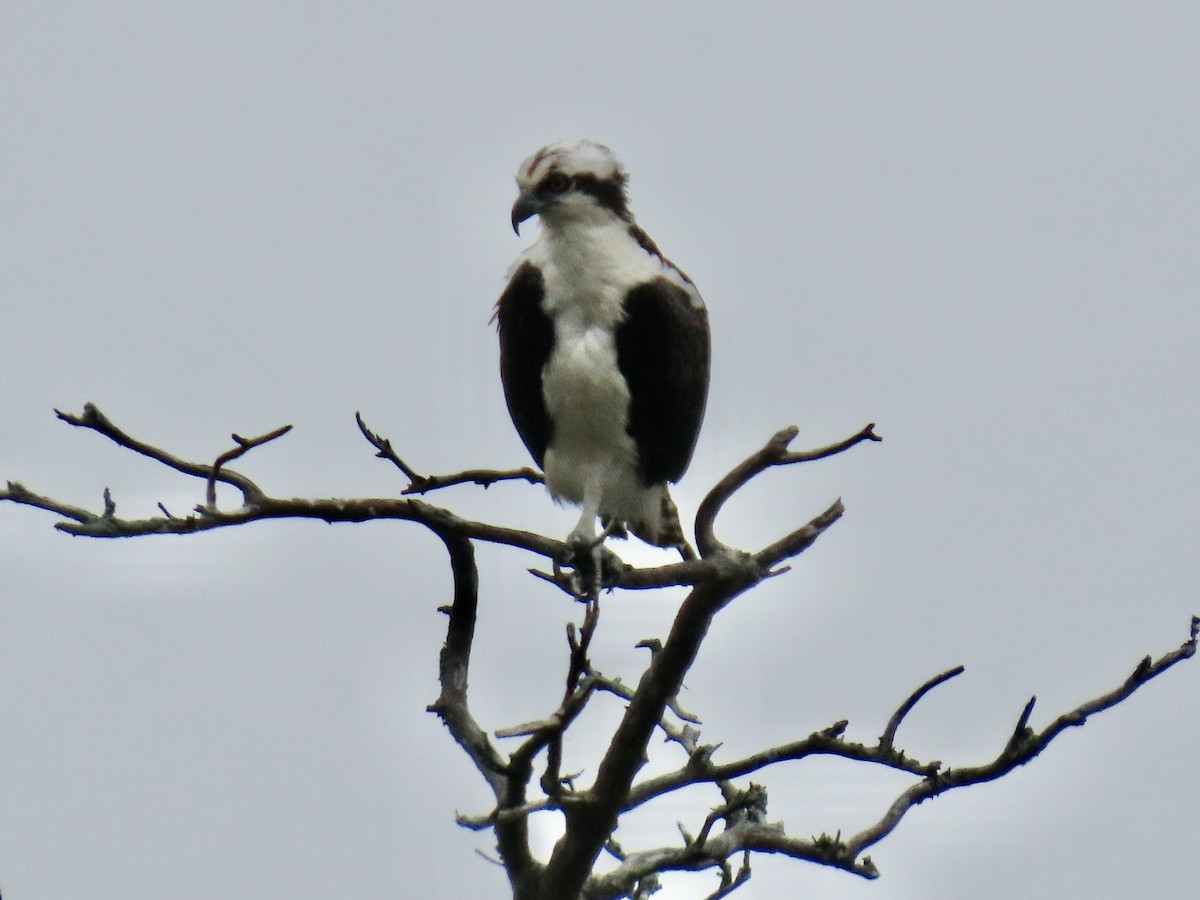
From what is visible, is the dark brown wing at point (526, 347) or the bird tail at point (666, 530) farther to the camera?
the bird tail at point (666, 530)

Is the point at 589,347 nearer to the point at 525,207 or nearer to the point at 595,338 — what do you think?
the point at 595,338

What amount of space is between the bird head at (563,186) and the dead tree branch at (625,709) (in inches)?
45.7

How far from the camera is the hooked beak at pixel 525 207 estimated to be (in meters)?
5.59

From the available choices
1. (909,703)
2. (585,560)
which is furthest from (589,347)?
(909,703)

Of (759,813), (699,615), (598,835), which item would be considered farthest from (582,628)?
(759,813)

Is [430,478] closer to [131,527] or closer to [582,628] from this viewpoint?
[131,527]

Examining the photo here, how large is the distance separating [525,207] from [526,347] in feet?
1.86

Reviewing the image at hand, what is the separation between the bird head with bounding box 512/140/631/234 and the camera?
559 cm

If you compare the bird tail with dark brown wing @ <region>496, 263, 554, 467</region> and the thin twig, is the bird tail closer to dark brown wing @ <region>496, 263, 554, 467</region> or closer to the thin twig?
dark brown wing @ <region>496, 263, 554, 467</region>

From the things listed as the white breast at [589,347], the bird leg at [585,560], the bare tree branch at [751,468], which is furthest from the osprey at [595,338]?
the bare tree branch at [751,468]

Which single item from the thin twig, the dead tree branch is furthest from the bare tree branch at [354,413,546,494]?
the thin twig

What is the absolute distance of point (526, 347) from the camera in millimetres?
5637

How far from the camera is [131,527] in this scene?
4172mm

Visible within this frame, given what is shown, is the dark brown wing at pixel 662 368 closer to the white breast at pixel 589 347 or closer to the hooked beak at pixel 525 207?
the white breast at pixel 589 347
